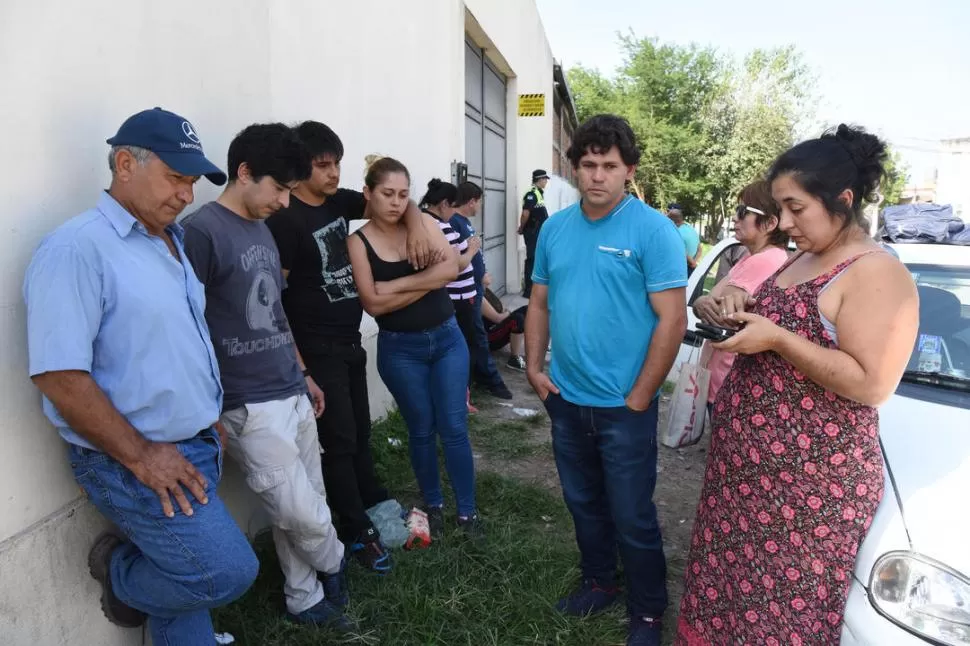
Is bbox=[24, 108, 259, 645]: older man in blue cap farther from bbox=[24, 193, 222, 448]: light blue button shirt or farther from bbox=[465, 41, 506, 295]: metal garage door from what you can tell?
bbox=[465, 41, 506, 295]: metal garage door

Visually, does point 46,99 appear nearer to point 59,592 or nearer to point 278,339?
point 278,339

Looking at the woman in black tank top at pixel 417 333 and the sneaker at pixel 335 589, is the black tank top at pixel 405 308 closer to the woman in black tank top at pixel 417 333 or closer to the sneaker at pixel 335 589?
the woman in black tank top at pixel 417 333

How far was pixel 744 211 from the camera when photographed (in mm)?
3602

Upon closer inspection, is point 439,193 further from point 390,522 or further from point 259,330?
point 259,330

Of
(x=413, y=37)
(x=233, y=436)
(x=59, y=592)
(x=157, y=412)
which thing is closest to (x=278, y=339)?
(x=233, y=436)

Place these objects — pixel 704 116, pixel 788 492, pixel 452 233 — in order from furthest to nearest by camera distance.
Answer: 1. pixel 704 116
2. pixel 452 233
3. pixel 788 492

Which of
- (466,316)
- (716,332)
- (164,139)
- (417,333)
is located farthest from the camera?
(466,316)

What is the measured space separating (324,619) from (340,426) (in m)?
0.81

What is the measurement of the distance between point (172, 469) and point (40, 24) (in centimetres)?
130

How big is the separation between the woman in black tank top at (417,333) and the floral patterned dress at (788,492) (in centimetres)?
145

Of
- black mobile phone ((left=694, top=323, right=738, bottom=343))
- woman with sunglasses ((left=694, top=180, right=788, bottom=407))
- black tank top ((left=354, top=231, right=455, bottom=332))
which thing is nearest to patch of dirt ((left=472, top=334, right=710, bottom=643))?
woman with sunglasses ((left=694, top=180, right=788, bottom=407))

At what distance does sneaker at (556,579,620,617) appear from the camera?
115 inches

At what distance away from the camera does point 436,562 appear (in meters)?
3.24

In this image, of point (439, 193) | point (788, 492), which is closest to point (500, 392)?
point (439, 193)
